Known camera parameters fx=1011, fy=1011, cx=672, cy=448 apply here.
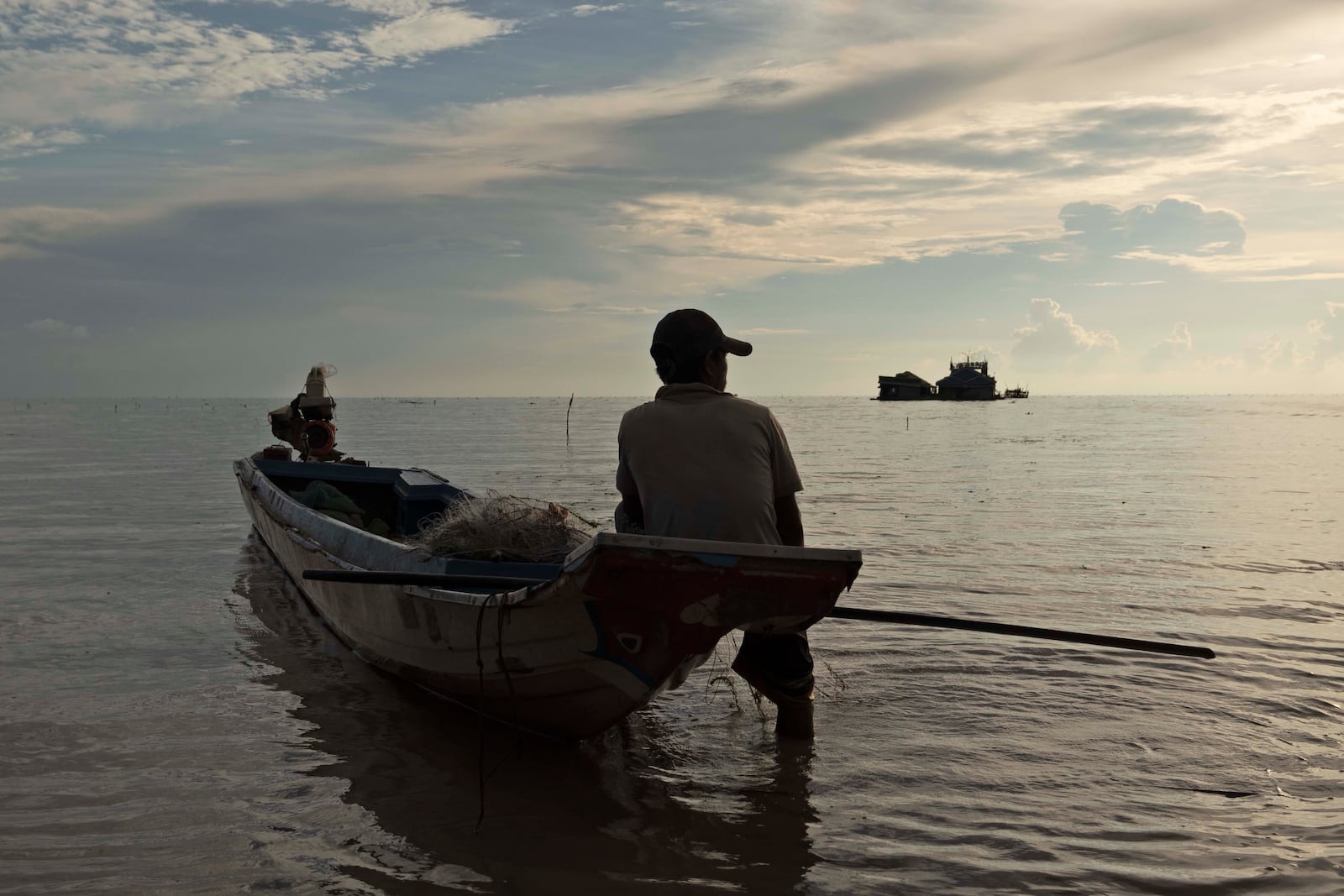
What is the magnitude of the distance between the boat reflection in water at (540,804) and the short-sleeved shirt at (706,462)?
4.48 ft

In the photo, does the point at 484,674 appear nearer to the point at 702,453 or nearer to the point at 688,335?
the point at 702,453

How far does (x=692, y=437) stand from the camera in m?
4.75

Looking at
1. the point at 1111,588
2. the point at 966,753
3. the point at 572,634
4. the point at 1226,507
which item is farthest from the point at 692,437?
the point at 1226,507

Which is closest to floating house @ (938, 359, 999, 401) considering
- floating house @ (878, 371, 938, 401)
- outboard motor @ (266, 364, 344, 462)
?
floating house @ (878, 371, 938, 401)

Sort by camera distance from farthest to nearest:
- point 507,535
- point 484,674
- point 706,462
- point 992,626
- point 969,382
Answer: point 969,382, point 507,535, point 484,674, point 992,626, point 706,462

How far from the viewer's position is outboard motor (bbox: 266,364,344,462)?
52.5ft

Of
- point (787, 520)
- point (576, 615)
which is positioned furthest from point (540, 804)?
point (787, 520)

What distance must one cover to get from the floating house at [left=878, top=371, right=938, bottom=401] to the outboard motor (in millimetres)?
118627

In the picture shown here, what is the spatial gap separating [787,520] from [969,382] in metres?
123

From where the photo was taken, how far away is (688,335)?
15.9 feet

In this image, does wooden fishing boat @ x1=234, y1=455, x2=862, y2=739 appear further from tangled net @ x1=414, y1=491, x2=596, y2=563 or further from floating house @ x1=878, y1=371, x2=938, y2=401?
floating house @ x1=878, y1=371, x2=938, y2=401

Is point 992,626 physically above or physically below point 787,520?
below

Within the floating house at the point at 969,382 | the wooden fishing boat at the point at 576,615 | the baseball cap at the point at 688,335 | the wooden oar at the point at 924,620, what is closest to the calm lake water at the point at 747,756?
the wooden fishing boat at the point at 576,615

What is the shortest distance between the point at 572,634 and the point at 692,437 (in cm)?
115
